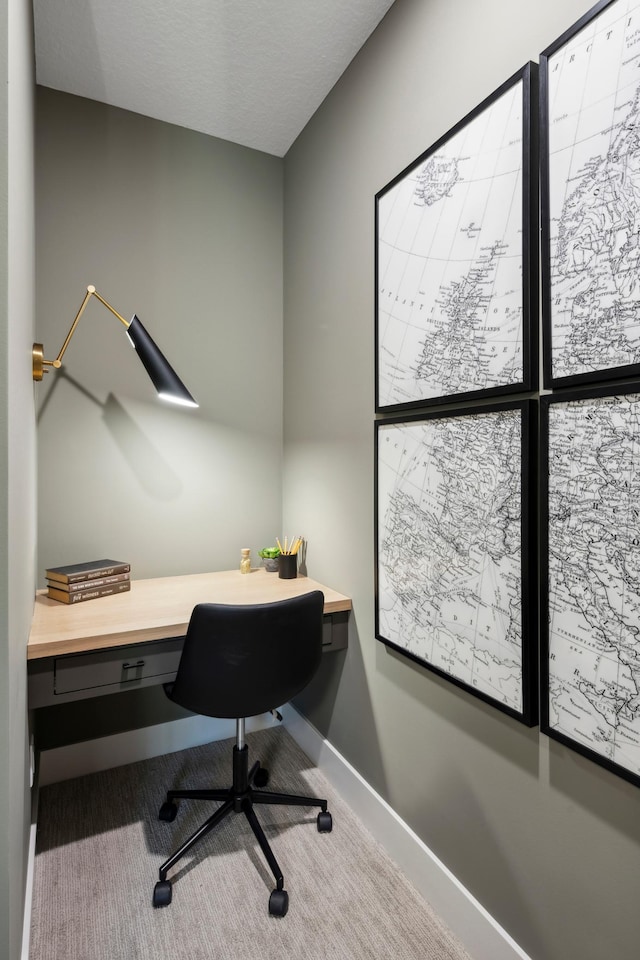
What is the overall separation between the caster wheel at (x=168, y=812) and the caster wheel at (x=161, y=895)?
330 mm

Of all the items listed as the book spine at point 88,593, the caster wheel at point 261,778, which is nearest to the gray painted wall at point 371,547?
the caster wheel at point 261,778

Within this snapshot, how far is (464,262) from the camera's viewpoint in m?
1.31

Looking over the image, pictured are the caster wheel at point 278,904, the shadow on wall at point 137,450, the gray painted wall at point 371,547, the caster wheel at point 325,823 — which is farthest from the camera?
the shadow on wall at point 137,450

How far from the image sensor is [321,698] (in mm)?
2123

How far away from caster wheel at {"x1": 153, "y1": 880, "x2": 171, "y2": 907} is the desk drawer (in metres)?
0.54

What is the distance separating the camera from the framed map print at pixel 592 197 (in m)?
0.92

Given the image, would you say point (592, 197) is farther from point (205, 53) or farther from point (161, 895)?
point (161, 895)

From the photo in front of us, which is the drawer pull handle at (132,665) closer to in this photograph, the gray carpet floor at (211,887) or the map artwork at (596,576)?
the gray carpet floor at (211,887)

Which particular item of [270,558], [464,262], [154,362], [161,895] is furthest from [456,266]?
[161,895]

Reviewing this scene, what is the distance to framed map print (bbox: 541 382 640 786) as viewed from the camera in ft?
3.06

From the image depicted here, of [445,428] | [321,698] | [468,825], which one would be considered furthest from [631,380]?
[321,698]

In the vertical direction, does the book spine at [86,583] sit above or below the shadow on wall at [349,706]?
above

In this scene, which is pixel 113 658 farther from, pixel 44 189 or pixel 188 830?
pixel 44 189

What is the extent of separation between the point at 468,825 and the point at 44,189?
8.35ft
